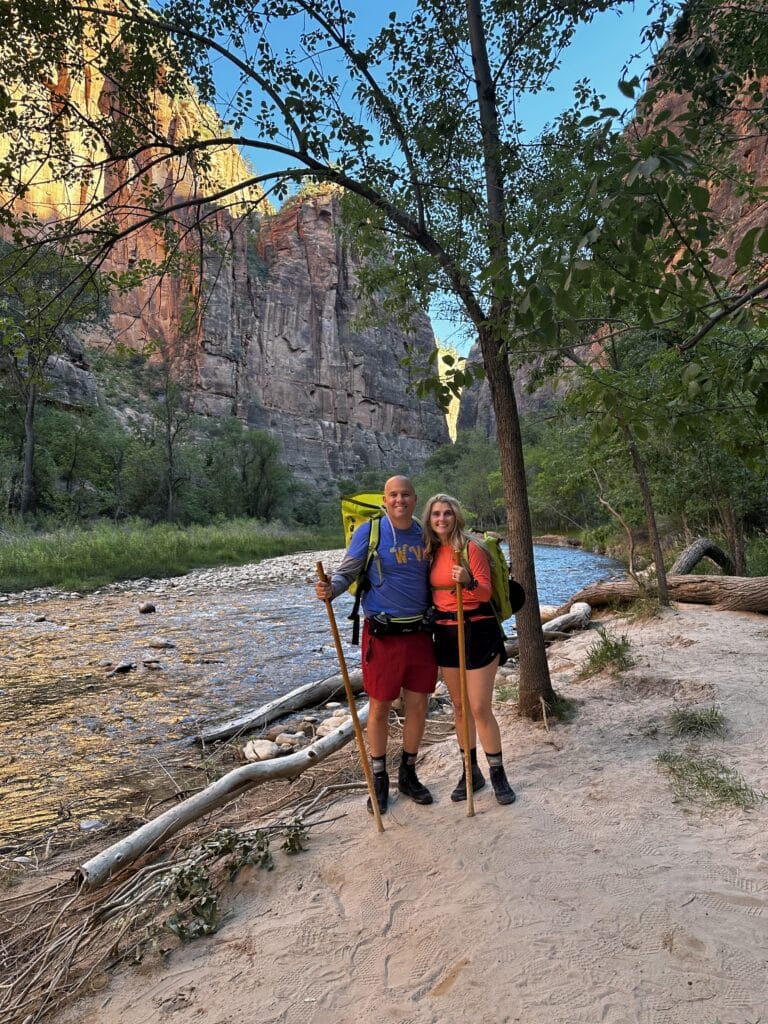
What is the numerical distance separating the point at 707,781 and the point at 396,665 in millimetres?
2051

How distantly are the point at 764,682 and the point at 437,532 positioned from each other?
12.5 ft

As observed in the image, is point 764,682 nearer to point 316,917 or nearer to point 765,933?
point 765,933

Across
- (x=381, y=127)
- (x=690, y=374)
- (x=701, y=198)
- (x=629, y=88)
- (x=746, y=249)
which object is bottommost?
(x=690, y=374)

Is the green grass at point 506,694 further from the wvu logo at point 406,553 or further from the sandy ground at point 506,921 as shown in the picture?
the wvu logo at point 406,553

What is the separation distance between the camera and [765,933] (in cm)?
222

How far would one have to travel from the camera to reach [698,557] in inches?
442

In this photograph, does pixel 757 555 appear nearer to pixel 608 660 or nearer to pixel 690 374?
pixel 608 660

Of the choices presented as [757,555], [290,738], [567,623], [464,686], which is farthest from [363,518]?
[757,555]

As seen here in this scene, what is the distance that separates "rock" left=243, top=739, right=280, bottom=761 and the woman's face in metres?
3.10

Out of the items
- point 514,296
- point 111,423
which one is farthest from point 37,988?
point 111,423

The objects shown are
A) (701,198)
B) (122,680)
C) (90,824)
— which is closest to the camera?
(701,198)

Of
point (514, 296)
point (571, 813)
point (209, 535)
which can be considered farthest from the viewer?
point (209, 535)

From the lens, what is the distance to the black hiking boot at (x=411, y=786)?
3656 mm

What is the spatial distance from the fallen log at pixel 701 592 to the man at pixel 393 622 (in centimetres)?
708
